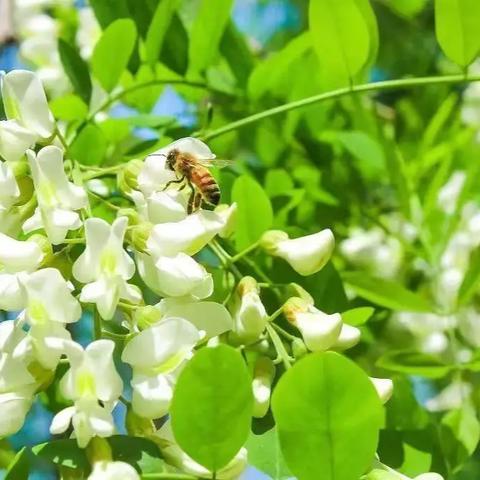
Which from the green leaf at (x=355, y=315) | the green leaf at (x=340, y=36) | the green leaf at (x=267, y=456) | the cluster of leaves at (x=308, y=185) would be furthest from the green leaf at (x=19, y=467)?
the green leaf at (x=340, y=36)

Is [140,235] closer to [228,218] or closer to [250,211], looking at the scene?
[228,218]

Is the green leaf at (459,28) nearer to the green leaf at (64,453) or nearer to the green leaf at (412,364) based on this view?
the green leaf at (412,364)

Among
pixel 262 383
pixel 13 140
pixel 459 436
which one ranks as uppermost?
pixel 13 140

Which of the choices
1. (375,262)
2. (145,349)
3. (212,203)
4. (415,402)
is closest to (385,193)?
(375,262)

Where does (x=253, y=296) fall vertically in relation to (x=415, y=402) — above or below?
above

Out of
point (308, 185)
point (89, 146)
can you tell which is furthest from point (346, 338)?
point (308, 185)

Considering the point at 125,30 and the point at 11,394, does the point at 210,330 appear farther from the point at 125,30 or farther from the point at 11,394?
the point at 125,30
